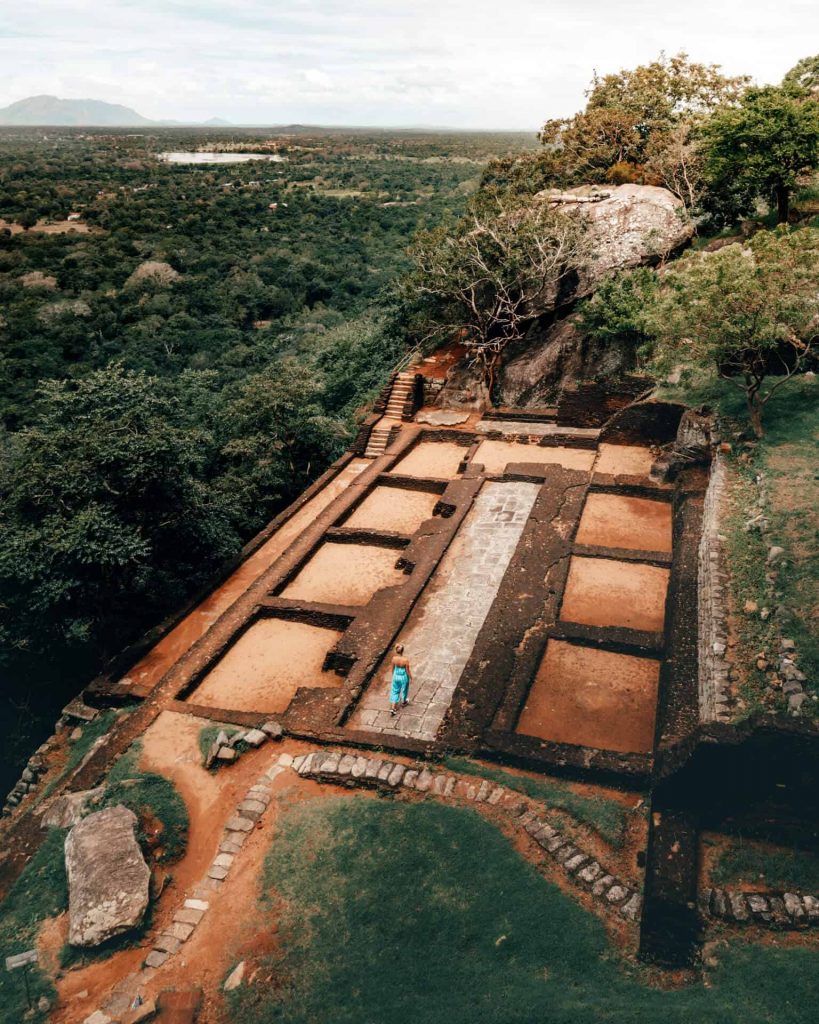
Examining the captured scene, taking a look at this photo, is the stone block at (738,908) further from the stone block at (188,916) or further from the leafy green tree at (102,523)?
the leafy green tree at (102,523)

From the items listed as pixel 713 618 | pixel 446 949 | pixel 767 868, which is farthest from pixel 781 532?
pixel 446 949

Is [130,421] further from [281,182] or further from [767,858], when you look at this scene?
[281,182]

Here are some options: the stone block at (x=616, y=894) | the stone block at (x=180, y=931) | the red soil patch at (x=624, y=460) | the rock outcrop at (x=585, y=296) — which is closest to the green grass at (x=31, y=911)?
the stone block at (x=180, y=931)

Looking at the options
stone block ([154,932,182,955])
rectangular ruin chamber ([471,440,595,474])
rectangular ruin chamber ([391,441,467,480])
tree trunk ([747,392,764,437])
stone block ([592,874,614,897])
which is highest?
tree trunk ([747,392,764,437])

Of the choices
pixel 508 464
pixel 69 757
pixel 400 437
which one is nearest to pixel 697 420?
pixel 508 464

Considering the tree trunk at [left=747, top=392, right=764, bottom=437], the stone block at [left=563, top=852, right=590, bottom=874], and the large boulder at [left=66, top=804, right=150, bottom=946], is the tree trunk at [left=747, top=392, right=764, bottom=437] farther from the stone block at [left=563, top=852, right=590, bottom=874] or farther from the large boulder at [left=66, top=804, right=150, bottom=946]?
the large boulder at [left=66, top=804, right=150, bottom=946]

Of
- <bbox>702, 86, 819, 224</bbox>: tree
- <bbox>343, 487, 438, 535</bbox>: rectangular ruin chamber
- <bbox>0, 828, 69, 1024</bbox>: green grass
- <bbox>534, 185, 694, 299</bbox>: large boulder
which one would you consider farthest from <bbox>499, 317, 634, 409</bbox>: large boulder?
<bbox>0, 828, 69, 1024</bbox>: green grass
